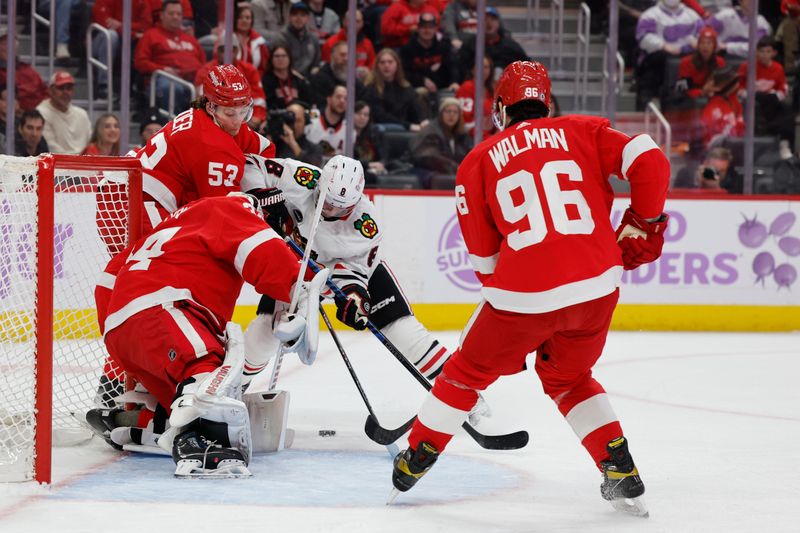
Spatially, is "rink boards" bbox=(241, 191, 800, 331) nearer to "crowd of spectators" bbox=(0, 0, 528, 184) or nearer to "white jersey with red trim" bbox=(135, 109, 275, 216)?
"crowd of spectators" bbox=(0, 0, 528, 184)

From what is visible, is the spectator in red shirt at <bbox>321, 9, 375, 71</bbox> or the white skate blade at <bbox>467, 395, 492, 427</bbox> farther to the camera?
the spectator in red shirt at <bbox>321, 9, 375, 71</bbox>

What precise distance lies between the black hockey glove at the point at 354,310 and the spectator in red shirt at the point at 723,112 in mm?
3693

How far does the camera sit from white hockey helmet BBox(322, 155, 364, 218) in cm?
333

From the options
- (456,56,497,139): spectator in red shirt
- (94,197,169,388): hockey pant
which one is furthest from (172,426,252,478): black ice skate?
(456,56,497,139): spectator in red shirt

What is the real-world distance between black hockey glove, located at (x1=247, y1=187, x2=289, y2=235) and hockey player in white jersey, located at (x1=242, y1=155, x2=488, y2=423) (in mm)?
19

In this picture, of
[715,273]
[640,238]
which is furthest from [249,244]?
[715,273]

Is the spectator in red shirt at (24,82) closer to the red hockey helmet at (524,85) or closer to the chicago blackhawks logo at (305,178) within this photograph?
the chicago blackhawks logo at (305,178)

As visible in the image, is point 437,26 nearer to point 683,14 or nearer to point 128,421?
point 683,14

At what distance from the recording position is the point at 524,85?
8.61 feet

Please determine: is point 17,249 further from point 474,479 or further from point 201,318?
point 474,479

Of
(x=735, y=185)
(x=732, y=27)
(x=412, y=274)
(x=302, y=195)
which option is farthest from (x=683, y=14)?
(x=302, y=195)

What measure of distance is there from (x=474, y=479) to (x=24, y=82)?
3.84 m

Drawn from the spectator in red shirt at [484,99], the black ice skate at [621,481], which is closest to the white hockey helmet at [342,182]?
the black ice skate at [621,481]

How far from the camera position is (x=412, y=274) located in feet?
20.4
